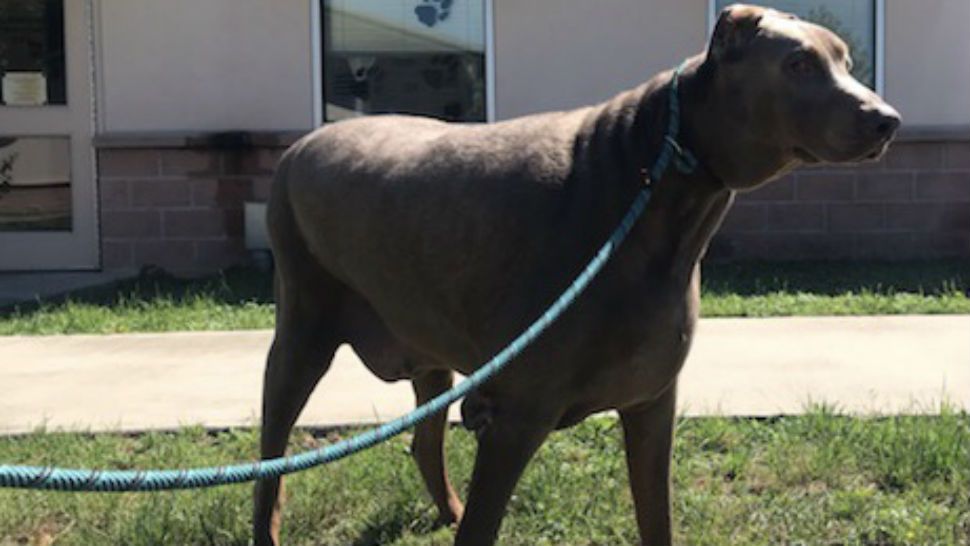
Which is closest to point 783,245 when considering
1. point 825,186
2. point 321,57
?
point 825,186

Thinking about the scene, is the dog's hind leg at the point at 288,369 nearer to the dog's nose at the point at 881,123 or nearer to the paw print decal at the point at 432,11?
the dog's nose at the point at 881,123

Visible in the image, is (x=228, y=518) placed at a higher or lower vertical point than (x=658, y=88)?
lower

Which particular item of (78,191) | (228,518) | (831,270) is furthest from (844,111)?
(78,191)

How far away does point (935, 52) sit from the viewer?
997 centimetres

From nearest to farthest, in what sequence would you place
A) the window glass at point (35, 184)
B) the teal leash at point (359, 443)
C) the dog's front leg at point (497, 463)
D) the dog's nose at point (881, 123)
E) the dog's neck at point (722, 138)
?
the teal leash at point (359, 443)
the dog's nose at point (881, 123)
the dog's neck at point (722, 138)
the dog's front leg at point (497, 463)
the window glass at point (35, 184)

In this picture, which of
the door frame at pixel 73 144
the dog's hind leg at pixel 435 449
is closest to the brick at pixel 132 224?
the door frame at pixel 73 144

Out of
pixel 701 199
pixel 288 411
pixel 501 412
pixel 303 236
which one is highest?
pixel 701 199

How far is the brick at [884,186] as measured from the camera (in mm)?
10008

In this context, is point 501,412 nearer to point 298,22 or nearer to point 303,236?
point 303,236

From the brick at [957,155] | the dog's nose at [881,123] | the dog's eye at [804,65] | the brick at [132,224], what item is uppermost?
the dog's eye at [804,65]

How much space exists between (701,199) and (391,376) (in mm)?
1263

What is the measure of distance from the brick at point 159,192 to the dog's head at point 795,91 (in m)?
7.74

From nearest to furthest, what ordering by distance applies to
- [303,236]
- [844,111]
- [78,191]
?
[844,111]
[303,236]
[78,191]

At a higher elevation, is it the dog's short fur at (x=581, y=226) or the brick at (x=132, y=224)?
the dog's short fur at (x=581, y=226)
